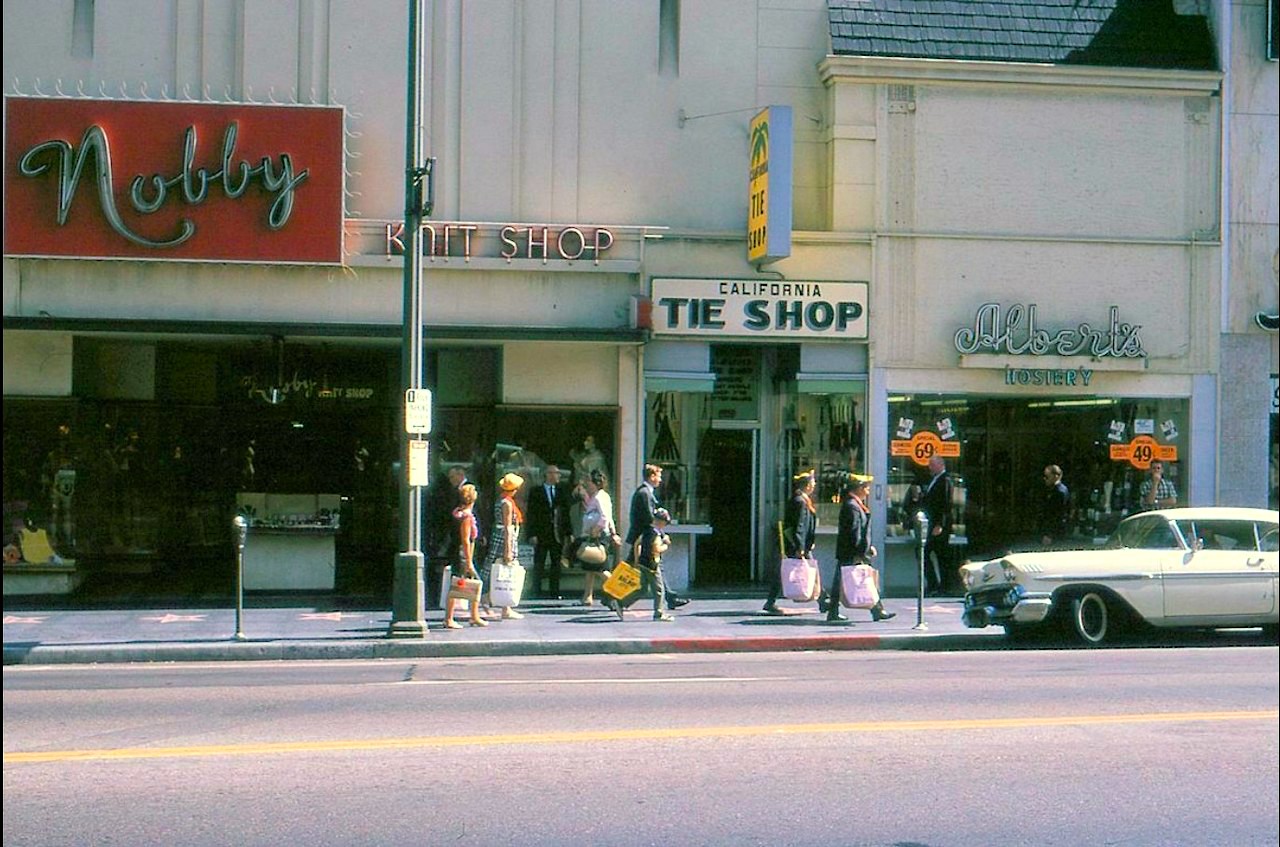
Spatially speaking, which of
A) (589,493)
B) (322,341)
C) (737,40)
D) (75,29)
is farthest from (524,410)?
(75,29)

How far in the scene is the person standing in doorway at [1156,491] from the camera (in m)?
21.8

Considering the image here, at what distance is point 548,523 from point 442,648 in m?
4.36

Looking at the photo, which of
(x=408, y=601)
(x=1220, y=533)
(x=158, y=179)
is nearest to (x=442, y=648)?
(x=408, y=601)

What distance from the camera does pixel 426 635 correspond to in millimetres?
16531

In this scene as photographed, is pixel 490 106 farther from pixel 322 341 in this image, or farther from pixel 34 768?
pixel 34 768

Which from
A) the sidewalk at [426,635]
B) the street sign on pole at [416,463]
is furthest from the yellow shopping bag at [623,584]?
the street sign on pole at [416,463]

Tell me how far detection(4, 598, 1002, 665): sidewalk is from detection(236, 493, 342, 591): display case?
142 cm

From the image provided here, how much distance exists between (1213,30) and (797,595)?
11123 mm

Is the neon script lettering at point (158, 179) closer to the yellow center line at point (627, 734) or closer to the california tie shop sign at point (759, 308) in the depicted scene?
the california tie shop sign at point (759, 308)

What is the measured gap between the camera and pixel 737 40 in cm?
2164

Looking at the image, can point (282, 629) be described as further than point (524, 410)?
No

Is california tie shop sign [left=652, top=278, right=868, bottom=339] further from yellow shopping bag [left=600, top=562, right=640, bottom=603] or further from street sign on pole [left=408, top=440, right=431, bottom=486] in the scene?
street sign on pole [left=408, top=440, right=431, bottom=486]

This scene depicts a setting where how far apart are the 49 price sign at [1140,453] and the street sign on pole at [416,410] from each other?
1088 centimetres

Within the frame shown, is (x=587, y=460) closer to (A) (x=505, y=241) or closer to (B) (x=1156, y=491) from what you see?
(A) (x=505, y=241)
